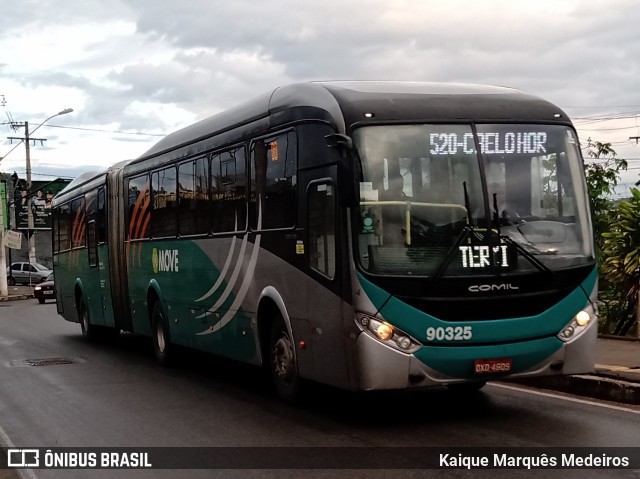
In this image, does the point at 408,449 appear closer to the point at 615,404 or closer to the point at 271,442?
the point at 271,442

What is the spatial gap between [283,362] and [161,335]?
5.22 metres

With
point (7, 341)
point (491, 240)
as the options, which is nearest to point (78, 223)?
point (7, 341)

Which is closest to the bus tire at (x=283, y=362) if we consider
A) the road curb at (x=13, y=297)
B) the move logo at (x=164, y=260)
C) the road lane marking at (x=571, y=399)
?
the road lane marking at (x=571, y=399)

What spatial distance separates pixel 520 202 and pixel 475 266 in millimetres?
774

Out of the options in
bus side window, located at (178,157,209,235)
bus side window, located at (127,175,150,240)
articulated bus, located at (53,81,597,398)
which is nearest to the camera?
A: articulated bus, located at (53,81,597,398)

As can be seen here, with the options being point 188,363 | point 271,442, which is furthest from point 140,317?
point 271,442

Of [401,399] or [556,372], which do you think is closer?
[556,372]


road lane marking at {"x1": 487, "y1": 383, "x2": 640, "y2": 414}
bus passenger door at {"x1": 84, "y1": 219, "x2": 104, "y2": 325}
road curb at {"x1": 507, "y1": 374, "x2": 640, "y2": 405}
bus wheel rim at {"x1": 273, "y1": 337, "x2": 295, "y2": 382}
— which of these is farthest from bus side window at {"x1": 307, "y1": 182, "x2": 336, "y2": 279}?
bus passenger door at {"x1": 84, "y1": 219, "x2": 104, "y2": 325}

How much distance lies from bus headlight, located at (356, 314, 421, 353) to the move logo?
6044mm

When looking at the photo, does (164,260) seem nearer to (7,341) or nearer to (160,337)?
(160,337)

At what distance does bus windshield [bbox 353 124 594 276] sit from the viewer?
28.8ft

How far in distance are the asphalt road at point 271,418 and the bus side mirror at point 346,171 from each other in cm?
211

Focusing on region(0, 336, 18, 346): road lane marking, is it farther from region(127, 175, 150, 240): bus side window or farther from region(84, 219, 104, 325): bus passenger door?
region(127, 175, 150, 240): bus side window

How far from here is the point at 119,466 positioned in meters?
7.92
